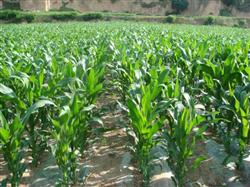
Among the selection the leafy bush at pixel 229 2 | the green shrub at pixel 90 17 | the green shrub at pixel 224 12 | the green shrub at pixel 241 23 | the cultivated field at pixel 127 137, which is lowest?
the green shrub at pixel 241 23

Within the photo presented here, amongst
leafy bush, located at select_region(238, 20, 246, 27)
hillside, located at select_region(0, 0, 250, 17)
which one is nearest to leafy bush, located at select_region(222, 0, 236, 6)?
hillside, located at select_region(0, 0, 250, 17)

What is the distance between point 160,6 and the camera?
Answer: 5828 centimetres

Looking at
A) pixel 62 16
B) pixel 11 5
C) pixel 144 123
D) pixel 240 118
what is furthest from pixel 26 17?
pixel 144 123

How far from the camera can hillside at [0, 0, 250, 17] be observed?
190 feet

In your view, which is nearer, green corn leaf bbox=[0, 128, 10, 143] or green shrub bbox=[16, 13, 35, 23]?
green corn leaf bbox=[0, 128, 10, 143]

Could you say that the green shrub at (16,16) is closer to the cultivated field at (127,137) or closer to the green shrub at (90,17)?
the green shrub at (90,17)

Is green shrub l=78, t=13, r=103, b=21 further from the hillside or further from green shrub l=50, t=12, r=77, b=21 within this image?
the hillside

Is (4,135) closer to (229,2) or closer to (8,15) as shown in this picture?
(8,15)

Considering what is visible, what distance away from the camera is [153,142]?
10.2 ft

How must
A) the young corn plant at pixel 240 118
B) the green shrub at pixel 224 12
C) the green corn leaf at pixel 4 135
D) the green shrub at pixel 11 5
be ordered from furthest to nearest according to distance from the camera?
the green shrub at pixel 224 12, the green shrub at pixel 11 5, the young corn plant at pixel 240 118, the green corn leaf at pixel 4 135

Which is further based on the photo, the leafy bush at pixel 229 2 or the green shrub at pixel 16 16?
the leafy bush at pixel 229 2

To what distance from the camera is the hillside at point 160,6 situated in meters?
57.8

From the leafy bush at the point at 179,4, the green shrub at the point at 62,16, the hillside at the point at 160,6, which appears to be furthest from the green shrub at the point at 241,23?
the green shrub at the point at 62,16

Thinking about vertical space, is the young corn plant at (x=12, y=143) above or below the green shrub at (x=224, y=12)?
above
